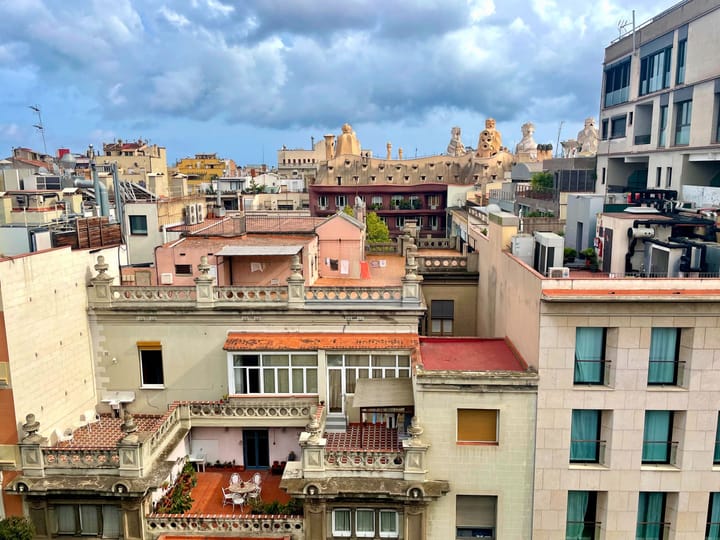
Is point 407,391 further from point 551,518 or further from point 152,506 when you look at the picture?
point 152,506

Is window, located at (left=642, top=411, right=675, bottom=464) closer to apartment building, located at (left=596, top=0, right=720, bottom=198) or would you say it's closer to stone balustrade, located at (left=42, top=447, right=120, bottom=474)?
apartment building, located at (left=596, top=0, right=720, bottom=198)

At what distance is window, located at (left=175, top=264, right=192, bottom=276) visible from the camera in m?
27.1

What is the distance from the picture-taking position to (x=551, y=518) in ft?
→ 61.1

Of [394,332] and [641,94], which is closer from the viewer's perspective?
[394,332]

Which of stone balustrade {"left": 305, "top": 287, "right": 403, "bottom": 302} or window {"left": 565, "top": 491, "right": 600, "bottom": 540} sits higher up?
stone balustrade {"left": 305, "top": 287, "right": 403, "bottom": 302}

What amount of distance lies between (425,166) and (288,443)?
91.0 m

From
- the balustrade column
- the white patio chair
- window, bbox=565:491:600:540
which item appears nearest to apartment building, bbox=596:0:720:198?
window, bbox=565:491:600:540

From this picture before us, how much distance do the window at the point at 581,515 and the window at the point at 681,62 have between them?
1124 inches

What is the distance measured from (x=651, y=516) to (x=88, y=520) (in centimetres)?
2022

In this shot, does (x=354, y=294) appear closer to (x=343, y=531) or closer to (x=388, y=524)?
(x=388, y=524)

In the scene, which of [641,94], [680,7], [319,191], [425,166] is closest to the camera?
[680,7]

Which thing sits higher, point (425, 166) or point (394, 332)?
point (425, 166)

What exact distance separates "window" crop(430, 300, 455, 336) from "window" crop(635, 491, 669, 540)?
1366cm

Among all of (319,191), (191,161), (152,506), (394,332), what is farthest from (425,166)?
(152,506)
